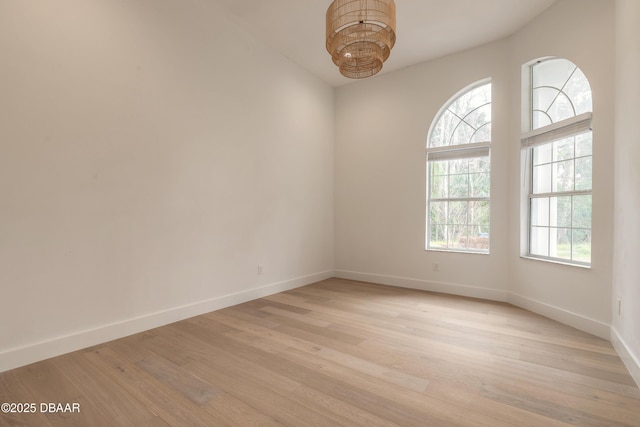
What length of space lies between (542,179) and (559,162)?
28cm

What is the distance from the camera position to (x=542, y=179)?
3.66m

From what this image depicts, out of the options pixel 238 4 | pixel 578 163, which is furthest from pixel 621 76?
pixel 238 4

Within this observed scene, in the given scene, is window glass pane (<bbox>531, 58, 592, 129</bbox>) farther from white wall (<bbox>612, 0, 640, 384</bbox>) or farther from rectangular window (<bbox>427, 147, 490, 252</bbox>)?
rectangular window (<bbox>427, 147, 490, 252</bbox>)

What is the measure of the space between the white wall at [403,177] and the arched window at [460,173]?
0.14m

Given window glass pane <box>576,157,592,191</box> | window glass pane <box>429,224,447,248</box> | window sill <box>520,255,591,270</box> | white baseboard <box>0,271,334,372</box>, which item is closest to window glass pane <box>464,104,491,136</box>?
window glass pane <box>576,157,592,191</box>

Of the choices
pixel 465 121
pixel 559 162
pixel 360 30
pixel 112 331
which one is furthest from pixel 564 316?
pixel 112 331

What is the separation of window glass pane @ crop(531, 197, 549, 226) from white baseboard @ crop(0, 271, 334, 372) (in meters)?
3.49

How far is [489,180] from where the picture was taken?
4.18m

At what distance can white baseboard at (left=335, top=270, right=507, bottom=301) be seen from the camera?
413 centimetres

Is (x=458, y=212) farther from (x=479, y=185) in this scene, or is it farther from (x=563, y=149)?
(x=563, y=149)

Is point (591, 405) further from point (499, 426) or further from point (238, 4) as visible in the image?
point (238, 4)

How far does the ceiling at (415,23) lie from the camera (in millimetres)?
3396

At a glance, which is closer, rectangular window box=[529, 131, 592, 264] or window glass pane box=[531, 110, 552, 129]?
rectangular window box=[529, 131, 592, 264]

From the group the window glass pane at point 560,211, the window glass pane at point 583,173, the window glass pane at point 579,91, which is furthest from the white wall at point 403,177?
the window glass pane at point 583,173
